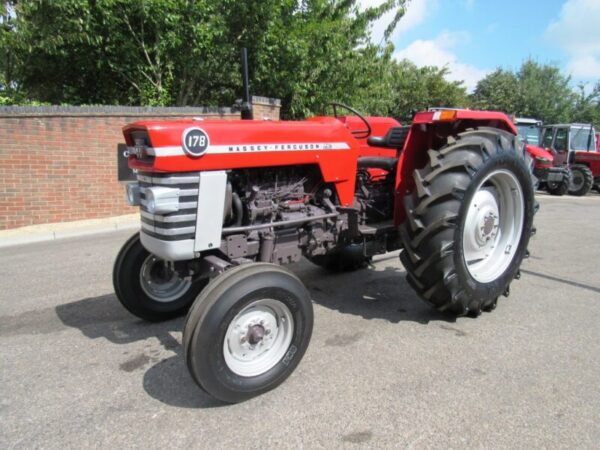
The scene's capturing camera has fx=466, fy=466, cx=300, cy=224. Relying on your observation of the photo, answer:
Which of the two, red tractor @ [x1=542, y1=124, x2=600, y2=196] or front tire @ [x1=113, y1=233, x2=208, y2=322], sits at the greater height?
red tractor @ [x1=542, y1=124, x2=600, y2=196]

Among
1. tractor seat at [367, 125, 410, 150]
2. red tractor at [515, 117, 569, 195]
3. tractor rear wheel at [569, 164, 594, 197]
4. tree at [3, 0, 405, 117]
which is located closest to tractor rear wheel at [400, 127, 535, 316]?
tractor seat at [367, 125, 410, 150]

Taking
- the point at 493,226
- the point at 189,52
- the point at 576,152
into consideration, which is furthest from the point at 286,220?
the point at 576,152

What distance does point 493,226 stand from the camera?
3.77 m

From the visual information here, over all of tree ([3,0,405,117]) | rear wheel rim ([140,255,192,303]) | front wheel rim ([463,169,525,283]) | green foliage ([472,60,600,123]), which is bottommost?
rear wheel rim ([140,255,192,303])

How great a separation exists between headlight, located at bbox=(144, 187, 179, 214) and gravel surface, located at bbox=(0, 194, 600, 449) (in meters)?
1.02

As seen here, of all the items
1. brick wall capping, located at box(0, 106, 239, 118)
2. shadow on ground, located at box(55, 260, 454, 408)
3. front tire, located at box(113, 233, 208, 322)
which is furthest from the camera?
brick wall capping, located at box(0, 106, 239, 118)

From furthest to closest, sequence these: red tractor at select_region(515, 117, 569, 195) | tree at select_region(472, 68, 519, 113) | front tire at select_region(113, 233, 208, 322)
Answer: tree at select_region(472, 68, 519, 113)
red tractor at select_region(515, 117, 569, 195)
front tire at select_region(113, 233, 208, 322)

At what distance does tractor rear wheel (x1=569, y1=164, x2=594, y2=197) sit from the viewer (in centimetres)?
1382

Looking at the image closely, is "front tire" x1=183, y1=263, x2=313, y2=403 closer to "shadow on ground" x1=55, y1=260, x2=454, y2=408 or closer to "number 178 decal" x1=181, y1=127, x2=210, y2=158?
"shadow on ground" x1=55, y1=260, x2=454, y2=408

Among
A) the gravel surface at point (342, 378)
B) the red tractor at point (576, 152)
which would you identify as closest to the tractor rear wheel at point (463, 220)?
the gravel surface at point (342, 378)

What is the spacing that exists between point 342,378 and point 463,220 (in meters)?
1.40

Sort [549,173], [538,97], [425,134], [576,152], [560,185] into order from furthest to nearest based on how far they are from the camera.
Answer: [538,97] → [576,152] → [560,185] → [549,173] → [425,134]

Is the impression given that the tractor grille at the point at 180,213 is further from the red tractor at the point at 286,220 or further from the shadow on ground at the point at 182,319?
the shadow on ground at the point at 182,319

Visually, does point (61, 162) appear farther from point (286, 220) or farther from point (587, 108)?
point (587, 108)
